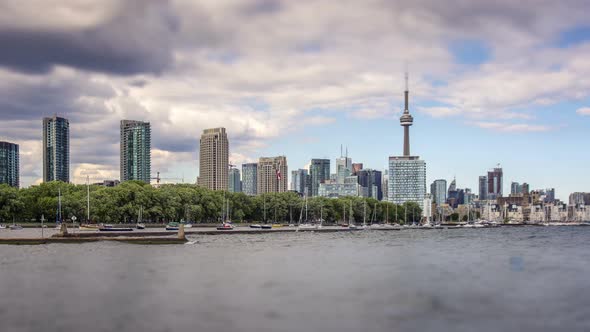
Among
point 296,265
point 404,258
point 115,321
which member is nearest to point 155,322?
point 115,321

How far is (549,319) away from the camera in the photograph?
48594 mm

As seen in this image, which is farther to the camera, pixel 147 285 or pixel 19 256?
pixel 19 256

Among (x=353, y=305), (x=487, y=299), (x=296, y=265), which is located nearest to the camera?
(x=353, y=305)

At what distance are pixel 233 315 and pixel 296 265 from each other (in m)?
38.3

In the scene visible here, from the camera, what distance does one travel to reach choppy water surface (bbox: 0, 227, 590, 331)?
45.8 meters

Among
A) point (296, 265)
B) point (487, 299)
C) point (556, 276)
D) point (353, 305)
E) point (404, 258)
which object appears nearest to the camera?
point (353, 305)

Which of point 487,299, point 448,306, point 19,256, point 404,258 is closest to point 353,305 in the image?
point 448,306

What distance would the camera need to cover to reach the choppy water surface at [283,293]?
150 ft

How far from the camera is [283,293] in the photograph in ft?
194

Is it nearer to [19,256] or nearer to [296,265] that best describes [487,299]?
[296,265]

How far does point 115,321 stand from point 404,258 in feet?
204

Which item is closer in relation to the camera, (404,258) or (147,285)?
(147,285)

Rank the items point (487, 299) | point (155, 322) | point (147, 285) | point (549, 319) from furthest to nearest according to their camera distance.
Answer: point (147, 285) → point (487, 299) → point (549, 319) → point (155, 322)

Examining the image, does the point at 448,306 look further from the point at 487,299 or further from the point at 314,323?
the point at 314,323
